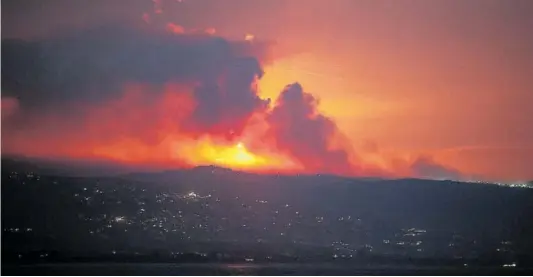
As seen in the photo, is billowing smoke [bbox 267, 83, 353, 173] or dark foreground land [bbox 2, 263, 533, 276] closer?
dark foreground land [bbox 2, 263, 533, 276]

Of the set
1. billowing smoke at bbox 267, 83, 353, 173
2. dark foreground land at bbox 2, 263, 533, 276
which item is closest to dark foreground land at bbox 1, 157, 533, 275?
dark foreground land at bbox 2, 263, 533, 276

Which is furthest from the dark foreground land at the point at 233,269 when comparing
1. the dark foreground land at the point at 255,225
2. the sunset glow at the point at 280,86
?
the sunset glow at the point at 280,86

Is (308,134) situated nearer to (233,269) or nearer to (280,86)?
(280,86)

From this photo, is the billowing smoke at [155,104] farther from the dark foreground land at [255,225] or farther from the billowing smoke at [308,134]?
the dark foreground land at [255,225]

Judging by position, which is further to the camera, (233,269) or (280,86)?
(280,86)

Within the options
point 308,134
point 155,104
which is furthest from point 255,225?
point 155,104

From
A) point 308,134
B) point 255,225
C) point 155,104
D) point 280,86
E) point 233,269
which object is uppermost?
point 280,86

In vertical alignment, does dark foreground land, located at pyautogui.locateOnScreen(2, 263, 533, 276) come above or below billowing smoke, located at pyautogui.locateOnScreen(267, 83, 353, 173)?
below

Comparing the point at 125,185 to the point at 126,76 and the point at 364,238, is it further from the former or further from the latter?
the point at 364,238

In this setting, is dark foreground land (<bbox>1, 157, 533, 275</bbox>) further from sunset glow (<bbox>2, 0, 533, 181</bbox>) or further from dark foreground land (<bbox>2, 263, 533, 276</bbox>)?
sunset glow (<bbox>2, 0, 533, 181</bbox>)
